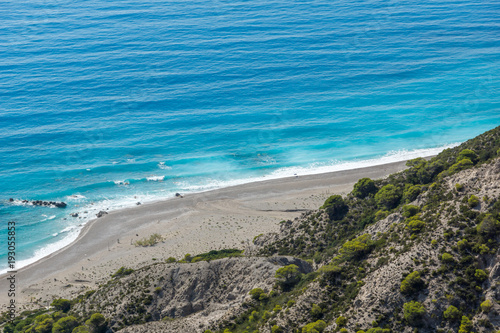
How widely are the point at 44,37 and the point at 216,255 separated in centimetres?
14363

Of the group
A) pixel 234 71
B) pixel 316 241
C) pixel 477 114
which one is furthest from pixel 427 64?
pixel 316 241

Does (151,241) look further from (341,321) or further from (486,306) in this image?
(486,306)

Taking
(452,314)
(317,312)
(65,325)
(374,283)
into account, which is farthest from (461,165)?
(65,325)

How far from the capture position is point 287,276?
46.3 m

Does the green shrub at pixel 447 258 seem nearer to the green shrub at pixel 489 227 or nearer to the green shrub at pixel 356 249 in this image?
the green shrub at pixel 489 227

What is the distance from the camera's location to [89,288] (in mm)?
61688

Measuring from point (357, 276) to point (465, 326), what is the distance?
10.2m

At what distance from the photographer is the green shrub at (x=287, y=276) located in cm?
4594

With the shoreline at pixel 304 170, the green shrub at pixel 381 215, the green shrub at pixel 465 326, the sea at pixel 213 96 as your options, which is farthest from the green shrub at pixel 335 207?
the sea at pixel 213 96

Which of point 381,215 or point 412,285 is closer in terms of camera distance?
point 412,285

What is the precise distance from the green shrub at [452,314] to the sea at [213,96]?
206ft

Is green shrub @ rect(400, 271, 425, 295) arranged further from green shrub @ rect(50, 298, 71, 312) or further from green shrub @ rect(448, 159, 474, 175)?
green shrub @ rect(50, 298, 71, 312)

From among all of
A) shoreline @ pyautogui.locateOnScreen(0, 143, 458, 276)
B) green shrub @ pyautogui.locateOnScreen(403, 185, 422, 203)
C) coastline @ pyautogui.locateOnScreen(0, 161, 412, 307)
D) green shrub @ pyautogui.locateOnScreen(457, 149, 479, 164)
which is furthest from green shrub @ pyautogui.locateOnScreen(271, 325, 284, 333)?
shoreline @ pyautogui.locateOnScreen(0, 143, 458, 276)

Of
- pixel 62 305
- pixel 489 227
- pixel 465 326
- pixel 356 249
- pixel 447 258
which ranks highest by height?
pixel 489 227
